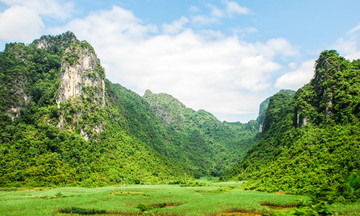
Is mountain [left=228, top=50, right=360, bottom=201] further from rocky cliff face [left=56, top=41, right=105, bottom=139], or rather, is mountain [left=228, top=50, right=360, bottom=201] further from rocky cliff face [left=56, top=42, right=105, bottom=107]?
rocky cliff face [left=56, top=42, right=105, bottom=107]

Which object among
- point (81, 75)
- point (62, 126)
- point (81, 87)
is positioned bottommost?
point (62, 126)

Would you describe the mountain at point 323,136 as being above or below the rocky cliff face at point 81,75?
below

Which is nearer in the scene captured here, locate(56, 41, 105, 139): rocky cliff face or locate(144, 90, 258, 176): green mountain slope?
locate(56, 41, 105, 139): rocky cliff face

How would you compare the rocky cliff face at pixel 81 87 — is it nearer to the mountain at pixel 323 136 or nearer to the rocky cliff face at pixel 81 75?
the rocky cliff face at pixel 81 75

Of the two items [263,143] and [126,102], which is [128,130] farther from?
[263,143]

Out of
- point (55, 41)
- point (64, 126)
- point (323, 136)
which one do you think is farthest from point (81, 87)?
point (323, 136)

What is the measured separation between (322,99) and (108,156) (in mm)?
64939

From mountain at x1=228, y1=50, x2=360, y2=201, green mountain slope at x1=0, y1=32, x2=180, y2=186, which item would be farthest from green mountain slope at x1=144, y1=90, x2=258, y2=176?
mountain at x1=228, y1=50, x2=360, y2=201

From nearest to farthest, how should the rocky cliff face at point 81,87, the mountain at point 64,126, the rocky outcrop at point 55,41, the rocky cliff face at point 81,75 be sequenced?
the mountain at point 64,126 → the rocky cliff face at point 81,87 → the rocky cliff face at point 81,75 → the rocky outcrop at point 55,41

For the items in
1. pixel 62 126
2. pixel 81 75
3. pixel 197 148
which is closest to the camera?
pixel 62 126

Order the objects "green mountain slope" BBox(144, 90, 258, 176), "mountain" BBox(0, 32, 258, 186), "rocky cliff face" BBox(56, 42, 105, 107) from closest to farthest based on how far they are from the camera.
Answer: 1. "mountain" BBox(0, 32, 258, 186)
2. "rocky cliff face" BBox(56, 42, 105, 107)
3. "green mountain slope" BBox(144, 90, 258, 176)

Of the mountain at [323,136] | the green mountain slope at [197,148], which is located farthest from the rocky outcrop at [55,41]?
the mountain at [323,136]

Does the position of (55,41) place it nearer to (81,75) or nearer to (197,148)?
(81,75)

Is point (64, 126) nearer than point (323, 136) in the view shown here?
No
